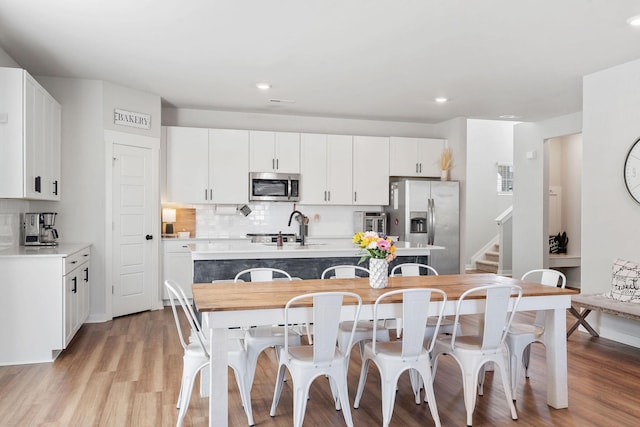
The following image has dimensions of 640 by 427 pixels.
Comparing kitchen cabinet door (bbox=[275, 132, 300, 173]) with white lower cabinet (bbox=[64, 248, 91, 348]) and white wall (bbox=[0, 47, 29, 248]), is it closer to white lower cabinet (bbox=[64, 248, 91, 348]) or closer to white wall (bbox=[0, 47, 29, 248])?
white lower cabinet (bbox=[64, 248, 91, 348])

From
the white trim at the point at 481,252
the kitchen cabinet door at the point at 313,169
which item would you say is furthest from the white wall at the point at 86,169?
the white trim at the point at 481,252

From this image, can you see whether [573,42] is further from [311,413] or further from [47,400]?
[47,400]

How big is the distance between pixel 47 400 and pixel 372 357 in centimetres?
219

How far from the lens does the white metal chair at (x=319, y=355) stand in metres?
2.60

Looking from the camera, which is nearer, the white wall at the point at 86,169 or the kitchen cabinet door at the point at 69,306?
the kitchen cabinet door at the point at 69,306

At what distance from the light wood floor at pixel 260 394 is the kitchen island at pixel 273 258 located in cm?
81

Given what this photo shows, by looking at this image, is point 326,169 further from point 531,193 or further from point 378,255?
point 378,255

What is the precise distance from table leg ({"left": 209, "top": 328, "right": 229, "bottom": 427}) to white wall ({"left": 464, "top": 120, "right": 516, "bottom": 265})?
8412 millimetres

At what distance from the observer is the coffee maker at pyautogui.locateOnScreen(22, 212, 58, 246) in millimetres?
4746

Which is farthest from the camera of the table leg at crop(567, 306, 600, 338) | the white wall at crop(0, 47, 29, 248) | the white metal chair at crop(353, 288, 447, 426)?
the table leg at crop(567, 306, 600, 338)

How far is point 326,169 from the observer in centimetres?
716

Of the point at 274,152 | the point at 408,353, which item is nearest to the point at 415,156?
the point at 274,152

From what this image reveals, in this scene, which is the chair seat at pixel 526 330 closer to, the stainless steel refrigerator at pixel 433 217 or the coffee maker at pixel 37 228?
the stainless steel refrigerator at pixel 433 217

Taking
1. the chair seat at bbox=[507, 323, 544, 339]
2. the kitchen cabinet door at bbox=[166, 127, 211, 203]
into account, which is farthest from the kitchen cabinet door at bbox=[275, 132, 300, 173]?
the chair seat at bbox=[507, 323, 544, 339]
